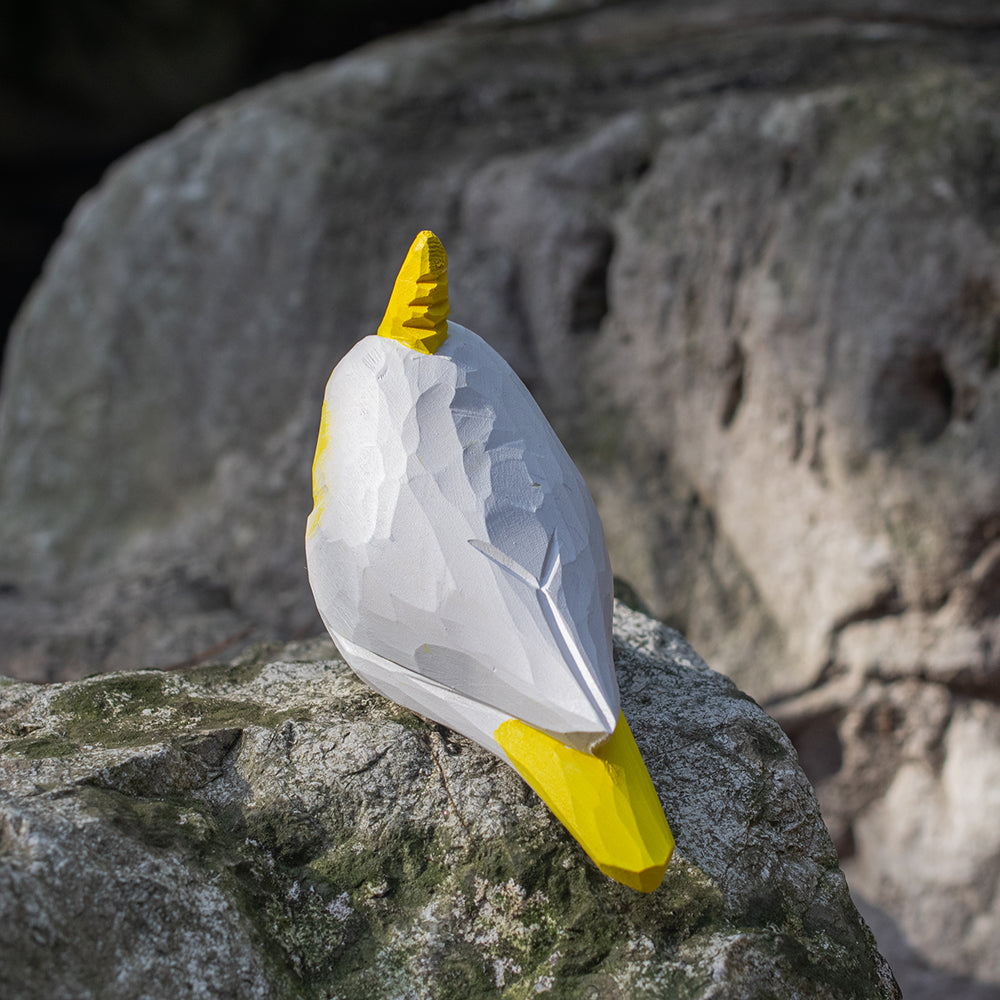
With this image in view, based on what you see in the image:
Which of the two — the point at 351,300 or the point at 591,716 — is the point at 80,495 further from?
the point at 591,716

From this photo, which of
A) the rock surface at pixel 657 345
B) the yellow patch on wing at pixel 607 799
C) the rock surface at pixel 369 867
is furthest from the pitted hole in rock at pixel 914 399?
the yellow patch on wing at pixel 607 799

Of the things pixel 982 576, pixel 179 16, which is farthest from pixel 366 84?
pixel 982 576

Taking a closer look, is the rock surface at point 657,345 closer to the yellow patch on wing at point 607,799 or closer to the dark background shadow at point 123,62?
the dark background shadow at point 123,62

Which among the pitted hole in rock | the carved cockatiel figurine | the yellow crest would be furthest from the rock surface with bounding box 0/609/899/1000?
the pitted hole in rock

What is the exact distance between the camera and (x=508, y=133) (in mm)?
2547

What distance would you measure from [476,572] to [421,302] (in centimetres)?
37

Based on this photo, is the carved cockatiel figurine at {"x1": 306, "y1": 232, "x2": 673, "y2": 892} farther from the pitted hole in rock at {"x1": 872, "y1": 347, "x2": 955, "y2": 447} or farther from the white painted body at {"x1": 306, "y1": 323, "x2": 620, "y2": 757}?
the pitted hole in rock at {"x1": 872, "y1": 347, "x2": 955, "y2": 447}

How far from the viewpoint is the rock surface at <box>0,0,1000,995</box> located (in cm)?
197

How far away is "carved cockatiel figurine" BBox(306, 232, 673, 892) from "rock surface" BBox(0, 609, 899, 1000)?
88 millimetres

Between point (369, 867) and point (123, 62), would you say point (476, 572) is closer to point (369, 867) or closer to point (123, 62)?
point (369, 867)

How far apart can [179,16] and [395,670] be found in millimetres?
3757

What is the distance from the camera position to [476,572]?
93cm

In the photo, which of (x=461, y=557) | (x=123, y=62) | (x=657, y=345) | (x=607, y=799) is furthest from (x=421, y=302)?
(x=123, y=62)

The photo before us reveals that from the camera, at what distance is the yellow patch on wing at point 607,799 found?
0.83m
